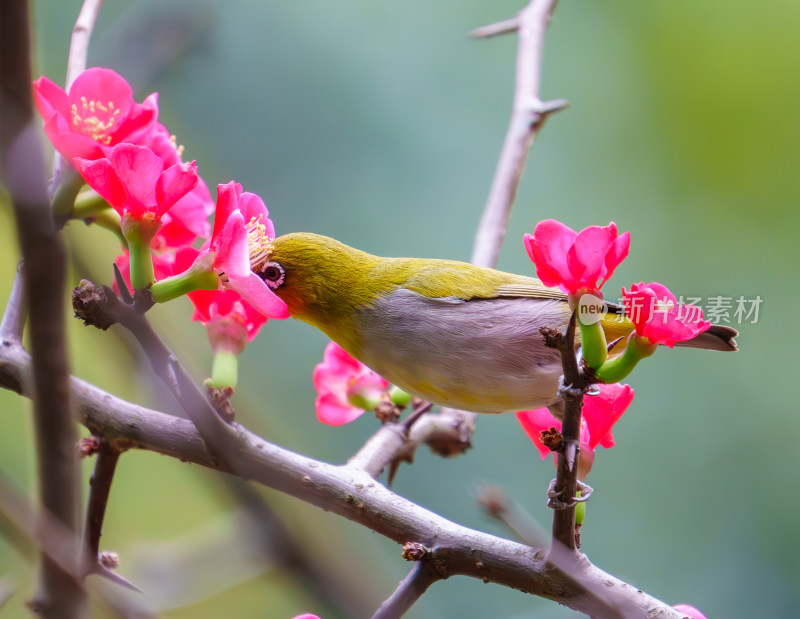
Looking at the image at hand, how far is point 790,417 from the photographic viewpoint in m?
3.62

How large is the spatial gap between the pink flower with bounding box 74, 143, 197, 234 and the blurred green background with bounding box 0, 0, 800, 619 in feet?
8.55

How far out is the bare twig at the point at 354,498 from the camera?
0.94 m

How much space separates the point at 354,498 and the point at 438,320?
50 centimetres

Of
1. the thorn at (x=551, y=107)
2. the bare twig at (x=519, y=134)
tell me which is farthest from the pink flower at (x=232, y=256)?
the thorn at (x=551, y=107)

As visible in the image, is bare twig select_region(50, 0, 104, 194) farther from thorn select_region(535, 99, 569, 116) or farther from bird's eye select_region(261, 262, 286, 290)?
thorn select_region(535, 99, 569, 116)

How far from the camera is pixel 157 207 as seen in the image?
901 mm

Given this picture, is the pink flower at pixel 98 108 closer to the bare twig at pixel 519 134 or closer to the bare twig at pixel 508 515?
the bare twig at pixel 508 515

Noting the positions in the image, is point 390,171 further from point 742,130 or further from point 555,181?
point 742,130

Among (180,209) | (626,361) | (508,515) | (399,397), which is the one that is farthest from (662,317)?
(399,397)

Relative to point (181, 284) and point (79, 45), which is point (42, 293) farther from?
point (79, 45)

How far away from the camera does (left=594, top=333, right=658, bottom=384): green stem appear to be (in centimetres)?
81

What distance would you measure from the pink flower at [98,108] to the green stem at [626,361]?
75cm

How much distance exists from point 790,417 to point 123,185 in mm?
3631

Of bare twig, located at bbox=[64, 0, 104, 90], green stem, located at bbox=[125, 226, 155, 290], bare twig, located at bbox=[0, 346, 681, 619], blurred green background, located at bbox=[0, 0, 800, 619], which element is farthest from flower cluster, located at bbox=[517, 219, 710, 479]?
blurred green background, located at bbox=[0, 0, 800, 619]
